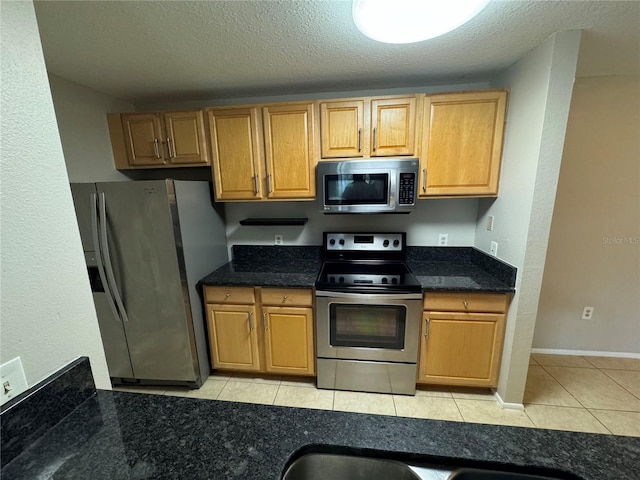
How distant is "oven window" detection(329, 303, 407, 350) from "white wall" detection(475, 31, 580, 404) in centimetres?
76

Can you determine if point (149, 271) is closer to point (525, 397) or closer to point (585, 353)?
point (525, 397)

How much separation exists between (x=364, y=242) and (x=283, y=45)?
1.56 metres

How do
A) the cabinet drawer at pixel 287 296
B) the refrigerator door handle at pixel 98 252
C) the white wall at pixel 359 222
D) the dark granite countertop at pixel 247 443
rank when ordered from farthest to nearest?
the white wall at pixel 359 222, the cabinet drawer at pixel 287 296, the refrigerator door handle at pixel 98 252, the dark granite countertop at pixel 247 443

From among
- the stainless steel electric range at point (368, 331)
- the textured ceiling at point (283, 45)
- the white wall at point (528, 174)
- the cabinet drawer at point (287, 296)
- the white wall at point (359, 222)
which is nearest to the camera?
the textured ceiling at point (283, 45)

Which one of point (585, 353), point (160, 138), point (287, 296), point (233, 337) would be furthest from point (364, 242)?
point (585, 353)

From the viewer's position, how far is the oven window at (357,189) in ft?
6.15

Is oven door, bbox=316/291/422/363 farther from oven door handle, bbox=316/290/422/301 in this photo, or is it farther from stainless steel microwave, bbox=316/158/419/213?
stainless steel microwave, bbox=316/158/419/213

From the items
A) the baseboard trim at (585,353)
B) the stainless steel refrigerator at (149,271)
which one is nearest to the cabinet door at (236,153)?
the stainless steel refrigerator at (149,271)

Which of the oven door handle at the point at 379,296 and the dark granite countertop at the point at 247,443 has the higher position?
the dark granite countertop at the point at 247,443

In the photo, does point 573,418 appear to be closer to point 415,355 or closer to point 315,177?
point 415,355

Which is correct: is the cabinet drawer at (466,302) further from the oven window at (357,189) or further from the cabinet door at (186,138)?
the cabinet door at (186,138)

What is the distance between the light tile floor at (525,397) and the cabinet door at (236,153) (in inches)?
62.2

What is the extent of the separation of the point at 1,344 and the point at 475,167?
2425 mm

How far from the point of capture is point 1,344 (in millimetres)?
632
